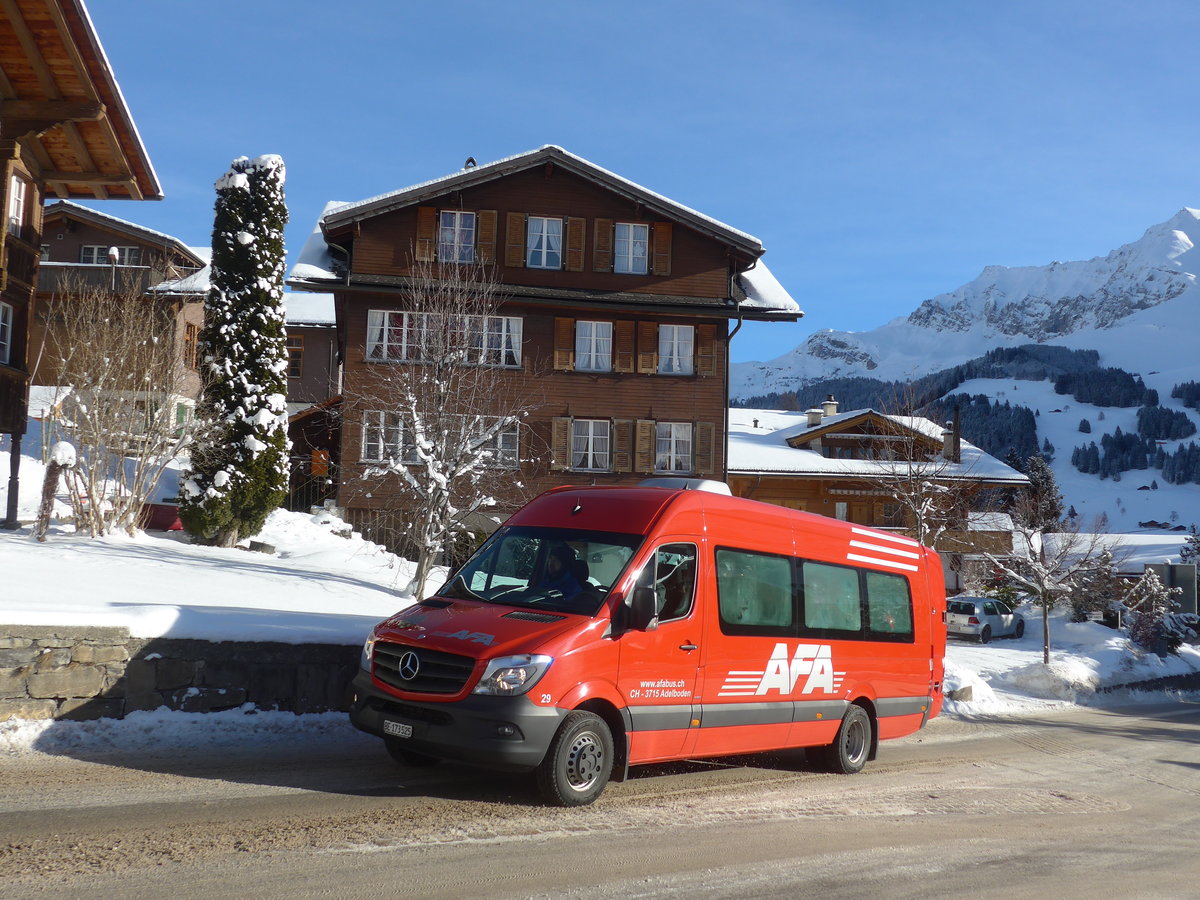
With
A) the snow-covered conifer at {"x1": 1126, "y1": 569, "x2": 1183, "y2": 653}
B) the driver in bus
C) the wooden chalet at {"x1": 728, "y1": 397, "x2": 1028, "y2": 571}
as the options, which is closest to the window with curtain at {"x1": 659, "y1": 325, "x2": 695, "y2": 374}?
the wooden chalet at {"x1": 728, "y1": 397, "x2": 1028, "y2": 571}

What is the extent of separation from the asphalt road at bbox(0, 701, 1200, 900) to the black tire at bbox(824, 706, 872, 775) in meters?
0.24

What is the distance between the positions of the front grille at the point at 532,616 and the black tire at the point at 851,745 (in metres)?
4.20

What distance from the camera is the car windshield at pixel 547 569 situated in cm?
844

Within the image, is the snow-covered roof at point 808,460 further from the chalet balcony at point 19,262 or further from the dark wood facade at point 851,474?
the chalet balcony at point 19,262

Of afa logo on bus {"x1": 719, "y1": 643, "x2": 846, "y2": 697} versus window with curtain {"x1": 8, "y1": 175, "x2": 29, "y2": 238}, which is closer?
afa logo on bus {"x1": 719, "y1": 643, "x2": 846, "y2": 697}

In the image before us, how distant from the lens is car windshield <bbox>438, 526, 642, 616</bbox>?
332 inches

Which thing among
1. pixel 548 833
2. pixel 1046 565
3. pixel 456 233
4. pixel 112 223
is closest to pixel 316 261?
pixel 456 233

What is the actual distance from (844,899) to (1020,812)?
386cm

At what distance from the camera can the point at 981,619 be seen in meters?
34.0

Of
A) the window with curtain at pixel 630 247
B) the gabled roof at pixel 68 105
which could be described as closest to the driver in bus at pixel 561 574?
the gabled roof at pixel 68 105

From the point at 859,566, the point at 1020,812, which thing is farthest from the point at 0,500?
the point at 1020,812

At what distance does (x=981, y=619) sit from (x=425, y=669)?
1169 inches

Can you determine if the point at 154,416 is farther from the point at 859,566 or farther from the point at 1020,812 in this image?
the point at 1020,812

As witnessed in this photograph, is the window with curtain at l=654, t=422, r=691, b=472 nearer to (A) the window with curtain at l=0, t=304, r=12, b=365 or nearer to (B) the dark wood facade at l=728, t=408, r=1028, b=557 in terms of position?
(B) the dark wood facade at l=728, t=408, r=1028, b=557
